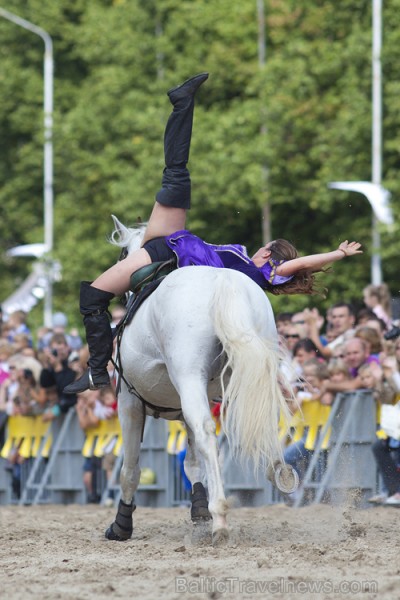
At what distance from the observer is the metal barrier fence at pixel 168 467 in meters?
12.8

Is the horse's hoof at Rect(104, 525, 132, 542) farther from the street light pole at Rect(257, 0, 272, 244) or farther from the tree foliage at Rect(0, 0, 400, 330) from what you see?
the street light pole at Rect(257, 0, 272, 244)

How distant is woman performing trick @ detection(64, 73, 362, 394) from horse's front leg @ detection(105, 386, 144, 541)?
0.27 metres

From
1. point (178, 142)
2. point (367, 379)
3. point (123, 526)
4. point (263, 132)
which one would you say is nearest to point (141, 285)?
point (178, 142)

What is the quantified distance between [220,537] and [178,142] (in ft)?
8.54

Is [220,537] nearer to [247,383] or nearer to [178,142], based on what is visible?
[247,383]

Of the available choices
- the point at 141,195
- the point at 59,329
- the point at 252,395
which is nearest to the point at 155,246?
the point at 252,395

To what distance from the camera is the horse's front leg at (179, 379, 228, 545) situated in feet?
27.1

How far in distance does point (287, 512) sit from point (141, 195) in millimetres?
19709

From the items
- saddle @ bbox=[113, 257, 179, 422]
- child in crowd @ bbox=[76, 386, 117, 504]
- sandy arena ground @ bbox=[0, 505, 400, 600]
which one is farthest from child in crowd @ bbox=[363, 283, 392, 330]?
saddle @ bbox=[113, 257, 179, 422]

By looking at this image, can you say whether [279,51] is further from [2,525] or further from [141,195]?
[2,525]

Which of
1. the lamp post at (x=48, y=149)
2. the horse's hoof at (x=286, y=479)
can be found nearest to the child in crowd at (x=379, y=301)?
the horse's hoof at (x=286, y=479)
